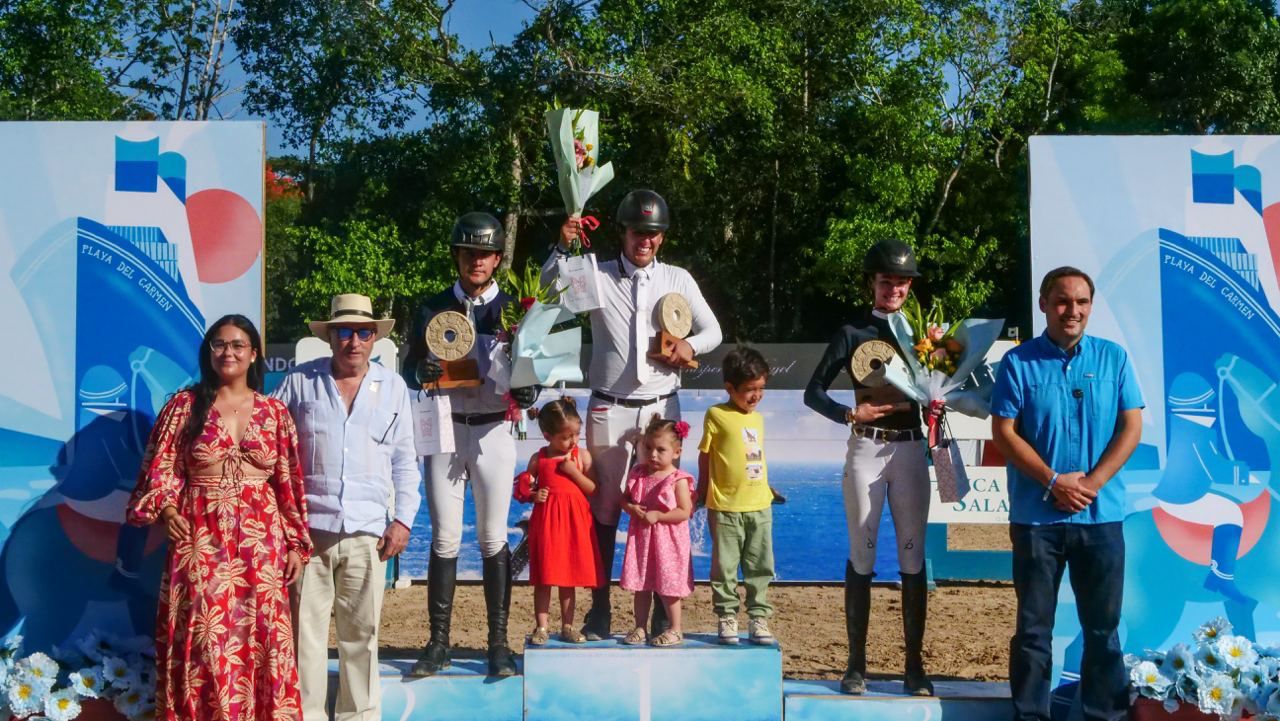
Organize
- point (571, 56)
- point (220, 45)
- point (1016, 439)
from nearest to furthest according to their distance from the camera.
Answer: point (1016, 439) < point (571, 56) < point (220, 45)

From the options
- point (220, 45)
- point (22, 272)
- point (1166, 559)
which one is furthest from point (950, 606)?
point (220, 45)

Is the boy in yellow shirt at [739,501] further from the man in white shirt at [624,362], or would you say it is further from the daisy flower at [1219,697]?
the daisy flower at [1219,697]

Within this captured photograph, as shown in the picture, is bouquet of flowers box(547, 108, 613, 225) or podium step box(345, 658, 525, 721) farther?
bouquet of flowers box(547, 108, 613, 225)

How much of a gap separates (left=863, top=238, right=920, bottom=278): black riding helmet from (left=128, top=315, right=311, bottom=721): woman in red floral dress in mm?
2546

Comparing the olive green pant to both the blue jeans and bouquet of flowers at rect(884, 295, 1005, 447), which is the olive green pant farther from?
the blue jeans

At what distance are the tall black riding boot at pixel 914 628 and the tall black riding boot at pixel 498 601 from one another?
5.59ft

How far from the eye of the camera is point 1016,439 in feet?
15.0

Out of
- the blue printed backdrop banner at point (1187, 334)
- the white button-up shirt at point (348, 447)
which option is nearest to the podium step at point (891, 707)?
the blue printed backdrop banner at point (1187, 334)

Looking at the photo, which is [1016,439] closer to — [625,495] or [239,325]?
[625,495]

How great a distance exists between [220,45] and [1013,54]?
15356mm

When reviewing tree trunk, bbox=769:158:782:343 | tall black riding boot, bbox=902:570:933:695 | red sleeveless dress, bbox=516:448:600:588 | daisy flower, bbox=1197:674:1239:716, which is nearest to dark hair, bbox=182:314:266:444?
red sleeveless dress, bbox=516:448:600:588

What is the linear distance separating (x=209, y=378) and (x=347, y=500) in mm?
693

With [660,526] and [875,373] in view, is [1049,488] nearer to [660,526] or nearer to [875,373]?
[875,373]

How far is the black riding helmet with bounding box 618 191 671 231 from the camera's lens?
516 cm
